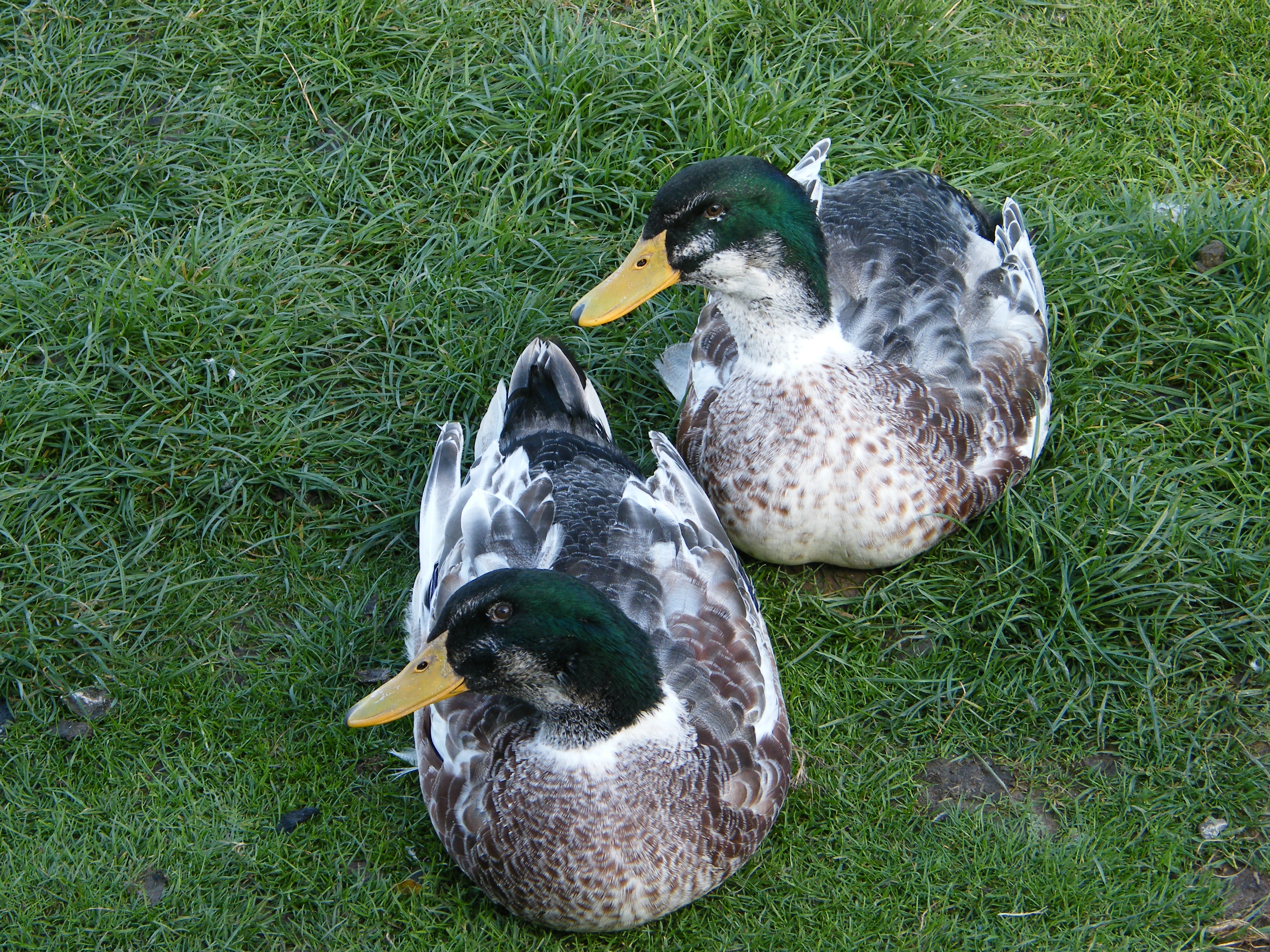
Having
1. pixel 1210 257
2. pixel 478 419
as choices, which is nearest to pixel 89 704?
pixel 478 419

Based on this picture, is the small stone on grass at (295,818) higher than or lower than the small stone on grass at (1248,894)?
higher

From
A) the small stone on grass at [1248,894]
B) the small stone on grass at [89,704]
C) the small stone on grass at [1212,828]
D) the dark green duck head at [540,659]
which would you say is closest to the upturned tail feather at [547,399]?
the dark green duck head at [540,659]

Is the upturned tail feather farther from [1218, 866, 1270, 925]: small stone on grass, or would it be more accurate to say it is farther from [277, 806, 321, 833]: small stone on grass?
[1218, 866, 1270, 925]: small stone on grass

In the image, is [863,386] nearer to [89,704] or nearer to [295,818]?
[295,818]

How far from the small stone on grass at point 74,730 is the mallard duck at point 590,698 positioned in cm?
103

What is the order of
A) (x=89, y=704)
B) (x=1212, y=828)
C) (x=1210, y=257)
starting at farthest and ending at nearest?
(x=1210, y=257), (x=89, y=704), (x=1212, y=828)

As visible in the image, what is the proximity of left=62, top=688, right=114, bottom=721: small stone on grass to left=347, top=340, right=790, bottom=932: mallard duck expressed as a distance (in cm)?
98

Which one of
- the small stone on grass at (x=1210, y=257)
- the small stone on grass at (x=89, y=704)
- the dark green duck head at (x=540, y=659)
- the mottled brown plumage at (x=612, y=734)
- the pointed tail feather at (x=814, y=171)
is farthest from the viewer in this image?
the small stone on grass at (x=1210, y=257)

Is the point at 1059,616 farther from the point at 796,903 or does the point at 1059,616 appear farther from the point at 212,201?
the point at 212,201

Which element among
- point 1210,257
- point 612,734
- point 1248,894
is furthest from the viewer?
point 1210,257

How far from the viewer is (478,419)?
4.50m

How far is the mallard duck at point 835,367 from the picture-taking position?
12.1 feet

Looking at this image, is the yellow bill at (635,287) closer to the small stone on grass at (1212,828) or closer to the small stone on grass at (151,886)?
the small stone on grass at (151,886)

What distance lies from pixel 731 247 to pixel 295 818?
203 cm
